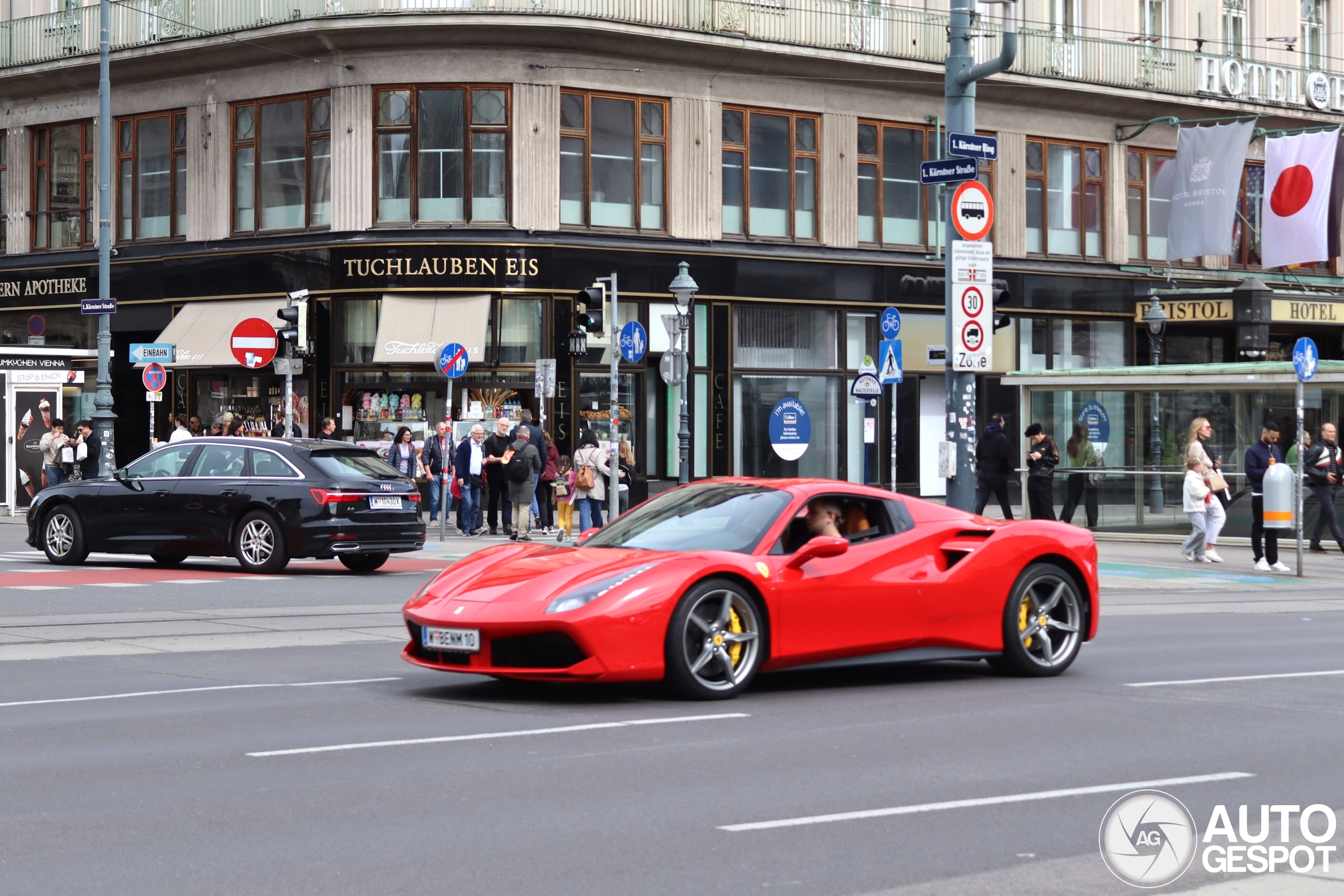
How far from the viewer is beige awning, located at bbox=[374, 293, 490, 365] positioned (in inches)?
1252

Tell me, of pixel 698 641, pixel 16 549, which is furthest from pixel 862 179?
pixel 698 641

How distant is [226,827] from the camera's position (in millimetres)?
6574

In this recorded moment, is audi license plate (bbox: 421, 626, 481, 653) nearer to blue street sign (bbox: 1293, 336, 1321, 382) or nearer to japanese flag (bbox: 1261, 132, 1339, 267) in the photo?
blue street sign (bbox: 1293, 336, 1321, 382)

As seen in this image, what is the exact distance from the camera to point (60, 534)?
20922 mm

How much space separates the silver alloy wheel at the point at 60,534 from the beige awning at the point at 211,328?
1252cm

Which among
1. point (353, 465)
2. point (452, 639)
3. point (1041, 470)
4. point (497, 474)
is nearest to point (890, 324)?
point (1041, 470)

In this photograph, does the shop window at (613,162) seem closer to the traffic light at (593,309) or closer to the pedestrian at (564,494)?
the traffic light at (593,309)

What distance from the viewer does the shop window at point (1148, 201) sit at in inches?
1566

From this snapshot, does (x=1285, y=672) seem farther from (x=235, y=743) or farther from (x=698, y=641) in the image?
(x=235, y=743)

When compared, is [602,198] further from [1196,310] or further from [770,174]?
[1196,310]

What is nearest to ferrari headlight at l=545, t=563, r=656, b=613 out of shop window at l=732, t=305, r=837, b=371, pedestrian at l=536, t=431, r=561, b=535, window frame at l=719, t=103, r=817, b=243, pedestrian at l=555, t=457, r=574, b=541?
pedestrian at l=555, t=457, r=574, b=541

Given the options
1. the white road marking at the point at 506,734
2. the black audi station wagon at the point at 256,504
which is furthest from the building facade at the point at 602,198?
the white road marking at the point at 506,734

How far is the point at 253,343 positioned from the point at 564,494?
566 centimetres

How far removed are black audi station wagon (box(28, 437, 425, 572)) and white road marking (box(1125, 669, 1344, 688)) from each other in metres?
10.7
